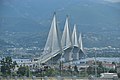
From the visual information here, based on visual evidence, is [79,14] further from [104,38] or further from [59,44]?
[59,44]

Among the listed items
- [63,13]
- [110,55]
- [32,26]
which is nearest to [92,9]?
[63,13]

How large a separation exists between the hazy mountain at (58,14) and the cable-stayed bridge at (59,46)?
38.5m

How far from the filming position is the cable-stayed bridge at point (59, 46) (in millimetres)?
59125

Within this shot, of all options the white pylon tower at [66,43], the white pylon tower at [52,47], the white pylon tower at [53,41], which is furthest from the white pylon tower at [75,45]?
Answer: the white pylon tower at [52,47]

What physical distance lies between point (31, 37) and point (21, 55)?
17.8 m

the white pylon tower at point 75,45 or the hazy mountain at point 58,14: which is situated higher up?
the hazy mountain at point 58,14

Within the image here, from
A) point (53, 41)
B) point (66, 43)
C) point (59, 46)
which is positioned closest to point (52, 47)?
point (53, 41)

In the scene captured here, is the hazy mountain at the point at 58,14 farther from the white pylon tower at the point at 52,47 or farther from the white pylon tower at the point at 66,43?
the white pylon tower at the point at 52,47

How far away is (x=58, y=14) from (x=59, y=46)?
58951mm

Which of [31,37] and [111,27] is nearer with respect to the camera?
[31,37]

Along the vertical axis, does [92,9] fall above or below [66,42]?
above

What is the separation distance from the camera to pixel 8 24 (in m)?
112

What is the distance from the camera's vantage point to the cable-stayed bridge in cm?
5912

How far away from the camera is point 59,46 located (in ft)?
195
